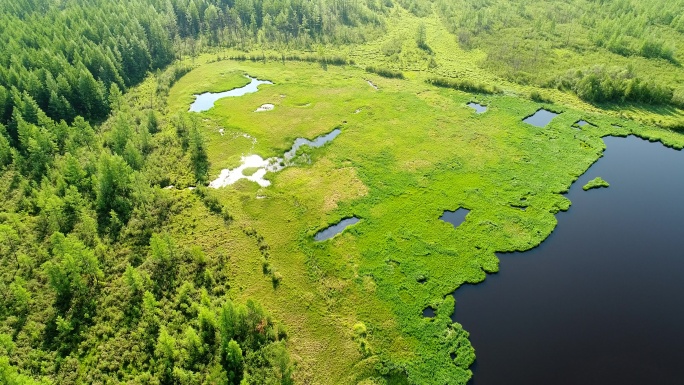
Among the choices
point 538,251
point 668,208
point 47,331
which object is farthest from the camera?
point 668,208

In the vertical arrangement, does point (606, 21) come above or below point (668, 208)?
above

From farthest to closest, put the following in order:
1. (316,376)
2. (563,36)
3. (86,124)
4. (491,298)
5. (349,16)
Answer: (349,16) < (563,36) < (86,124) < (491,298) < (316,376)

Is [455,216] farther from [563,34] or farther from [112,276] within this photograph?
[563,34]

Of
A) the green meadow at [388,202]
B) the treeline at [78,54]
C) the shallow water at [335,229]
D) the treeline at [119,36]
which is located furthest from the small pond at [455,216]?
the treeline at [119,36]

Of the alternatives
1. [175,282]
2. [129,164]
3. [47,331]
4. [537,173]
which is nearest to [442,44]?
[537,173]

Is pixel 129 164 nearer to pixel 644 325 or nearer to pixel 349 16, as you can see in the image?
pixel 644 325

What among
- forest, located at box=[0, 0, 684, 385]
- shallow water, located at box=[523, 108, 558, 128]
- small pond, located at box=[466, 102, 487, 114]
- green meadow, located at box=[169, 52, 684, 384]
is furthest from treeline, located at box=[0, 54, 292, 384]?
shallow water, located at box=[523, 108, 558, 128]
